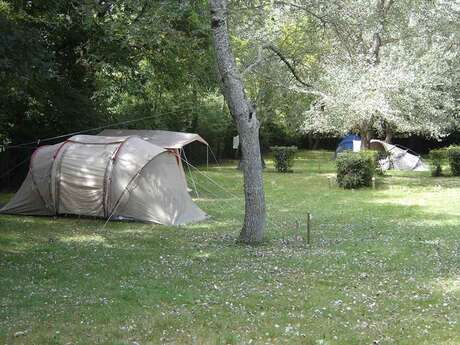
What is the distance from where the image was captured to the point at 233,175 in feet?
86.9

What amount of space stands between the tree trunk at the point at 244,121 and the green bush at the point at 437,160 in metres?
17.3

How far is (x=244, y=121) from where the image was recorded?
10156mm

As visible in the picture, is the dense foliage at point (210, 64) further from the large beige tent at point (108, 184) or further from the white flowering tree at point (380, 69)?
the large beige tent at point (108, 184)

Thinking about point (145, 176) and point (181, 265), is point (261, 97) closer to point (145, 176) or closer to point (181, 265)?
point (145, 176)

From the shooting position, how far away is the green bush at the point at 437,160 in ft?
82.5

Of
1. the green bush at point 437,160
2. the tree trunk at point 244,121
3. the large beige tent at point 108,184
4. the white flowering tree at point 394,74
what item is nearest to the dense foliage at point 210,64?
the white flowering tree at point 394,74

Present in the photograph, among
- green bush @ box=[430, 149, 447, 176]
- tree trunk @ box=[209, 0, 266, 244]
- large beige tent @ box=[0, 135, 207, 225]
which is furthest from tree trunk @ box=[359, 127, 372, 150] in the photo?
tree trunk @ box=[209, 0, 266, 244]

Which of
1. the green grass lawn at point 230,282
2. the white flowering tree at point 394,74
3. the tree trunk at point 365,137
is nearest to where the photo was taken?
the green grass lawn at point 230,282

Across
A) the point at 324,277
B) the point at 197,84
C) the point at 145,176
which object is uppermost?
the point at 197,84

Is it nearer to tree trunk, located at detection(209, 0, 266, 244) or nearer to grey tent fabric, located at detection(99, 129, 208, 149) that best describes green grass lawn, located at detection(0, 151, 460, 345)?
tree trunk, located at detection(209, 0, 266, 244)

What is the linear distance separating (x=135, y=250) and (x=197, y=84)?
11659 millimetres

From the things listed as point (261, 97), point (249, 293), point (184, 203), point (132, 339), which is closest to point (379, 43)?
point (261, 97)

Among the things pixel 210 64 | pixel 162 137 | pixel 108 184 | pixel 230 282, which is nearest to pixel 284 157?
pixel 210 64

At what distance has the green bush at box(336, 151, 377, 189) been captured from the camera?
68.2ft
